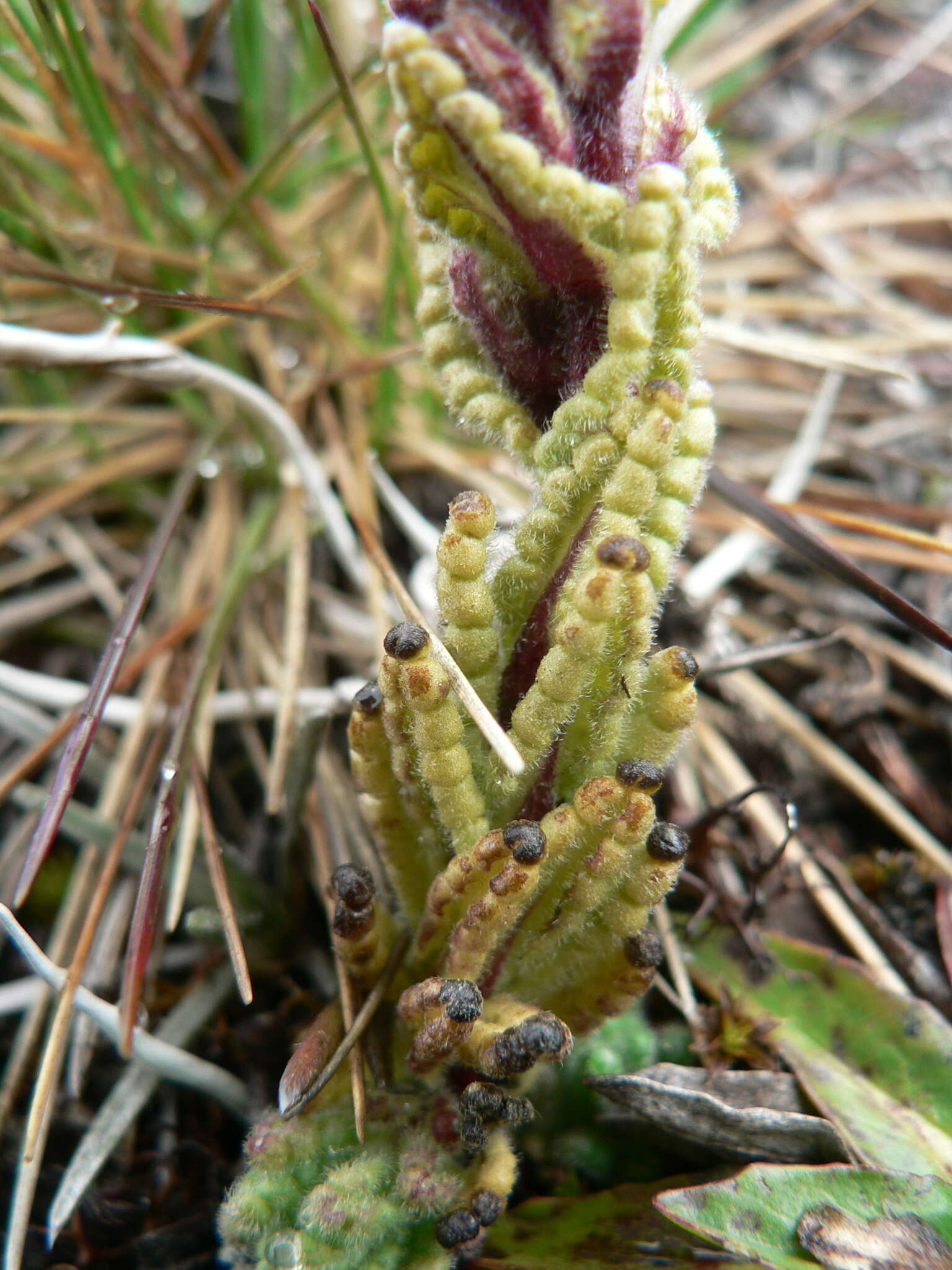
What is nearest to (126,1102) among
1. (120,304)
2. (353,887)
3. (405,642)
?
(353,887)

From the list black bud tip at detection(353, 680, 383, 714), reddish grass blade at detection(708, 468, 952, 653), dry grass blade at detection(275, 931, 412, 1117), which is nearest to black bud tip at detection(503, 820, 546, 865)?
black bud tip at detection(353, 680, 383, 714)

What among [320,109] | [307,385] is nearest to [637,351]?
[320,109]

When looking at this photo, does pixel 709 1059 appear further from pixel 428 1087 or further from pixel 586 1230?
pixel 428 1087

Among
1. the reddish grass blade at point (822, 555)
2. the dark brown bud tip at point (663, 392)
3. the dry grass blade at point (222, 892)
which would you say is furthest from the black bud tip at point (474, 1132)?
the reddish grass blade at point (822, 555)

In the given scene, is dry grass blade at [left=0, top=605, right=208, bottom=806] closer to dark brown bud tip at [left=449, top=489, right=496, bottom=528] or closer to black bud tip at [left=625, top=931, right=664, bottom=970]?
dark brown bud tip at [left=449, top=489, right=496, bottom=528]

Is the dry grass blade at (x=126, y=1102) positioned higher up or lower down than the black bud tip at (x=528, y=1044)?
lower down

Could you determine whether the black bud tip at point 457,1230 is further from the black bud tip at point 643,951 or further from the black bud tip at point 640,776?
the black bud tip at point 640,776

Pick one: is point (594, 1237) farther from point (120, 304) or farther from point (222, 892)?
point (120, 304)
